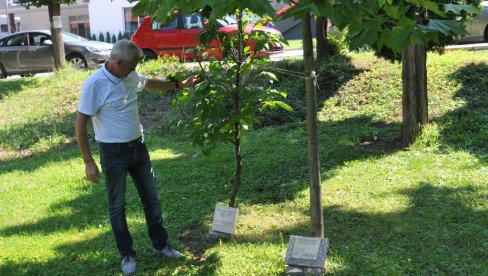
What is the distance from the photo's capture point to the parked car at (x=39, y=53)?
677 inches

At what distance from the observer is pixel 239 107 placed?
15.2 feet

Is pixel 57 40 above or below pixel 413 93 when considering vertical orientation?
above

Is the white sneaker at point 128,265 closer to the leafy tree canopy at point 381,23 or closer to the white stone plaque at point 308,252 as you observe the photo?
the white stone plaque at point 308,252

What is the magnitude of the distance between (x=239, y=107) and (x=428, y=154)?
10.1ft

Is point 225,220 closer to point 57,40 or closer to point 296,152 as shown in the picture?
point 296,152

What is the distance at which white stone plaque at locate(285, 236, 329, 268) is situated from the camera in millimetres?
3971

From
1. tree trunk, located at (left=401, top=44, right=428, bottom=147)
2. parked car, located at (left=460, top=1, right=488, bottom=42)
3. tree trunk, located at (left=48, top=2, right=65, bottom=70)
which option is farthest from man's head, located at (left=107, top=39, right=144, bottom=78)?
parked car, located at (left=460, top=1, right=488, bottom=42)

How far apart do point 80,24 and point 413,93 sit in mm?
35341

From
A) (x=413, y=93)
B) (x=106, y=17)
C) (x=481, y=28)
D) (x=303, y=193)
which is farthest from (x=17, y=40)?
(x=106, y=17)

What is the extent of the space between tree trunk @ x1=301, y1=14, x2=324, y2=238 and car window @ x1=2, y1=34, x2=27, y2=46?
639 inches

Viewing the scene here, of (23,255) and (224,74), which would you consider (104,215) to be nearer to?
(23,255)

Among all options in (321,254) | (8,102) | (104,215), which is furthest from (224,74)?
(8,102)

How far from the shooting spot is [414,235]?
4656mm

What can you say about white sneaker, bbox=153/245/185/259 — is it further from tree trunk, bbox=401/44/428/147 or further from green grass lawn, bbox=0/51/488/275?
tree trunk, bbox=401/44/428/147
